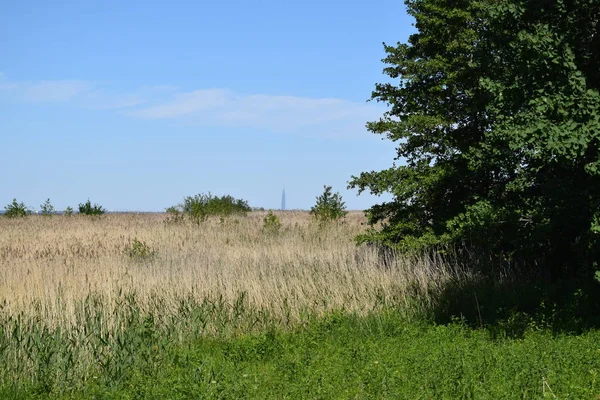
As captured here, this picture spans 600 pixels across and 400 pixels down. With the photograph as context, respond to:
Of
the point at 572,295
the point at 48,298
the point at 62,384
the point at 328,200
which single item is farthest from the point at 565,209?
the point at 328,200

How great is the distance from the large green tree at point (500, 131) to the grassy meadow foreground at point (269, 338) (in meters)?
1.46

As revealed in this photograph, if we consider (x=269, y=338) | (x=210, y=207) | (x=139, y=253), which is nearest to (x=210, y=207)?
(x=210, y=207)

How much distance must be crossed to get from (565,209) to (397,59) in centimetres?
→ 681

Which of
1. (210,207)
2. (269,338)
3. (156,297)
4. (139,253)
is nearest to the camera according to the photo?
(269,338)

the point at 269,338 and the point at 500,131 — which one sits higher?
the point at 500,131

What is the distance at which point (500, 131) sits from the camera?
1060 centimetres

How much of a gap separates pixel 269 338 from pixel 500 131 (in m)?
4.85

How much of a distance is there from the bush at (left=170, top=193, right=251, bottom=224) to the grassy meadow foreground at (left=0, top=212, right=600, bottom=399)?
15499 mm

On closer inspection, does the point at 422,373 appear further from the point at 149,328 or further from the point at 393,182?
the point at 393,182

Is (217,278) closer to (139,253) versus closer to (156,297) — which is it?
(156,297)

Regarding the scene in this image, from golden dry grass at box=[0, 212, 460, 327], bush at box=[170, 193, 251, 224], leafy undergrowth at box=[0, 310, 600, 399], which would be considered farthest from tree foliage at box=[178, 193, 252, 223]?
leafy undergrowth at box=[0, 310, 600, 399]

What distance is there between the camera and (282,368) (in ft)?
28.4

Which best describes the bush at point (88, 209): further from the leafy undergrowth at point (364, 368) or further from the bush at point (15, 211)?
the leafy undergrowth at point (364, 368)

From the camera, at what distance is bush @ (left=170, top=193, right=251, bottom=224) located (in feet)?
109
